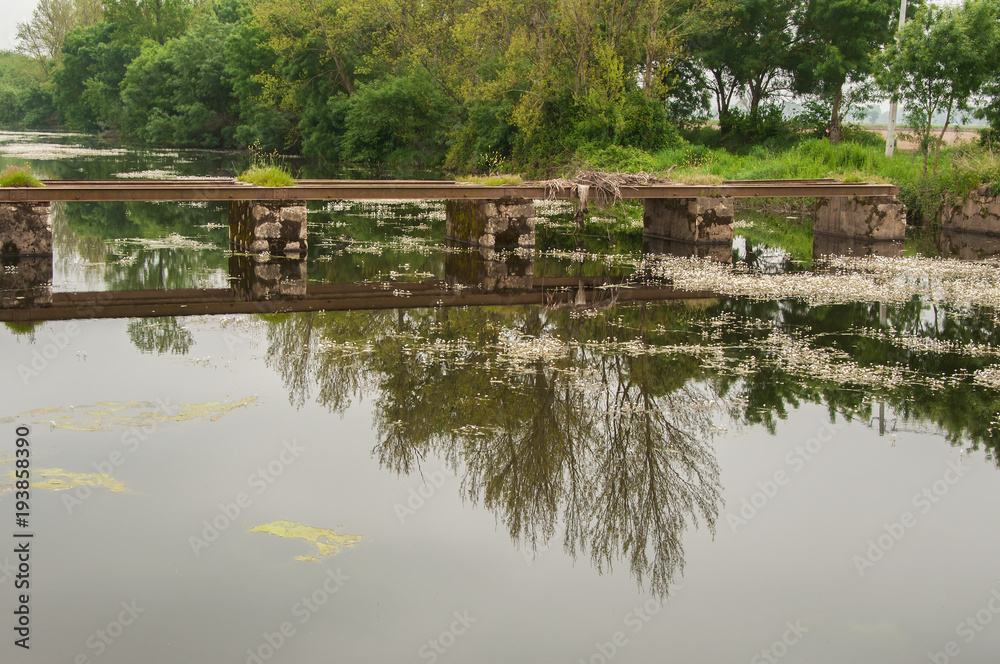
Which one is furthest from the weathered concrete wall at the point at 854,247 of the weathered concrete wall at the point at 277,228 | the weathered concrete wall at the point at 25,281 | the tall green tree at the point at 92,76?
the tall green tree at the point at 92,76

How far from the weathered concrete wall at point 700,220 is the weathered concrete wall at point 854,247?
2000 millimetres

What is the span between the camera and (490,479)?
7289mm

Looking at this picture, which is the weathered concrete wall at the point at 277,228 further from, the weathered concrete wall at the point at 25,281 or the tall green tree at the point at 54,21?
the tall green tree at the point at 54,21

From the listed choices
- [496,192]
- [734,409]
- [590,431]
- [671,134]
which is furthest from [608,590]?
[671,134]

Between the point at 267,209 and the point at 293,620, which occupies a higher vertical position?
the point at 267,209

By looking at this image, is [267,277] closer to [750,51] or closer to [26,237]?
[26,237]

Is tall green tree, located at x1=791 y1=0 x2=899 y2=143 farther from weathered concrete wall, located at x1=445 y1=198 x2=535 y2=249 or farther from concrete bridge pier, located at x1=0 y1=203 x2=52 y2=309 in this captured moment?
concrete bridge pier, located at x1=0 y1=203 x2=52 y2=309

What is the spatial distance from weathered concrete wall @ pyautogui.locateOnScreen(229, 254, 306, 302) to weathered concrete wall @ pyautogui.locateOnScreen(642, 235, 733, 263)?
7594 millimetres

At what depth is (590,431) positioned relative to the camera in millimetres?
8281

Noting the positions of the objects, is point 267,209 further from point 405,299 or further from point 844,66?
point 844,66

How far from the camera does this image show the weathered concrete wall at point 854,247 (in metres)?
20.4

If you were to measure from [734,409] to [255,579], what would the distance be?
4.94 metres

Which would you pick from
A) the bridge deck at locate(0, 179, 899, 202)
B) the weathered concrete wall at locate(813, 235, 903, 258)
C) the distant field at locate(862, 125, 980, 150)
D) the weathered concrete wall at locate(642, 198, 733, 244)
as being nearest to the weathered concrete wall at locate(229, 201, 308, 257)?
the bridge deck at locate(0, 179, 899, 202)

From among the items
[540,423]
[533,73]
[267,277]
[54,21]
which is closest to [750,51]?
[533,73]
